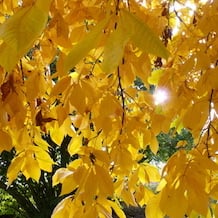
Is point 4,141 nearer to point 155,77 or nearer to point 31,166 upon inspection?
point 31,166

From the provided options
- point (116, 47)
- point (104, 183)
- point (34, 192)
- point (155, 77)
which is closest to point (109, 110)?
point (104, 183)

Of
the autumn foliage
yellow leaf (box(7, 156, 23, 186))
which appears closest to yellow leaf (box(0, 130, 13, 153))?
the autumn foliage

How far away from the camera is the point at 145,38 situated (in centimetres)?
31

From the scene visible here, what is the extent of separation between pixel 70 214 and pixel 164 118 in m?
0.30

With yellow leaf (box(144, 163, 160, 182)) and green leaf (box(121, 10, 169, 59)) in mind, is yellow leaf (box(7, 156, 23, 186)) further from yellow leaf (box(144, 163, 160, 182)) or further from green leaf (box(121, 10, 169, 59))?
green leaf (box(121, 10, 169, 59))

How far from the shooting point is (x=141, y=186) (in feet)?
3.49

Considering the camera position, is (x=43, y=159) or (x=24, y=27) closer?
(x=24, y=27)

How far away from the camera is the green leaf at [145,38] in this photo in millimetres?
305

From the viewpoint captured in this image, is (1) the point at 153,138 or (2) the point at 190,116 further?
(1) the point at 153,138

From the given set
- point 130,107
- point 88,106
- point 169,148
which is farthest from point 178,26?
point 169,148

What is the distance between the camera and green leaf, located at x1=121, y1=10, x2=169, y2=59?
1.00 ft

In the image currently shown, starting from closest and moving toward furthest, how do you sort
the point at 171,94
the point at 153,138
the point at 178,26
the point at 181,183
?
the point at 181,183 < the point at 171,94 < the point at 153,138 < the point at 178,26

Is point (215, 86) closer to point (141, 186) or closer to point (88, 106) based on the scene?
point (88, 106)

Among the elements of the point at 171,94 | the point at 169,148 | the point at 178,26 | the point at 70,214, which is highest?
the point at 169,148
